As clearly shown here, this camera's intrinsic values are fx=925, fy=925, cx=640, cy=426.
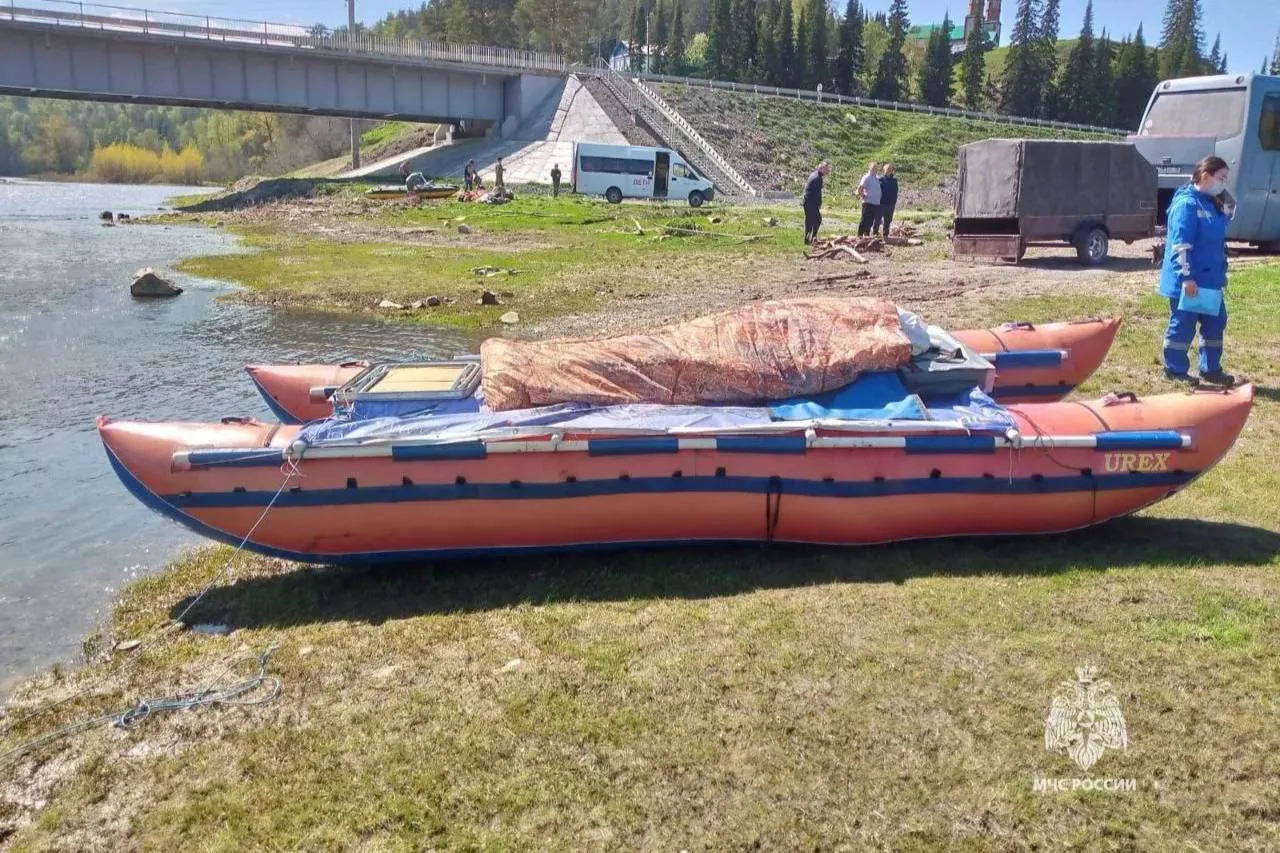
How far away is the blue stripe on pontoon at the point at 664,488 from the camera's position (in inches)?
239

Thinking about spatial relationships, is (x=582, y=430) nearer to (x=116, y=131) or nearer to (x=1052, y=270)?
(x=1052, y=270)

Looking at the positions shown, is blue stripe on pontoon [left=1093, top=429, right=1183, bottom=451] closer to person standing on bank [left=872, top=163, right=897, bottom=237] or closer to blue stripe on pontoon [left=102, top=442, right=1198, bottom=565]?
blue stripe on pontoon [left=102, top=442, right=1198, bottom=565]

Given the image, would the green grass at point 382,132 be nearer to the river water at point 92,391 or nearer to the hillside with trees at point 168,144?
the hillside with trees at point 168,144

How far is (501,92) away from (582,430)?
54733 mm

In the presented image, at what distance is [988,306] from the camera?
44.6 feet

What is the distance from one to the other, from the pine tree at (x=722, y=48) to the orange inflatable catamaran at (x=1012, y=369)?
76.3 metres

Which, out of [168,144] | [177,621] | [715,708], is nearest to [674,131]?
[177,621]

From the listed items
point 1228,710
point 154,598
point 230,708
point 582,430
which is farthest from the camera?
point 154,598

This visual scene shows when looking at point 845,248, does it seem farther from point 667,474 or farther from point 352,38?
point 352,38

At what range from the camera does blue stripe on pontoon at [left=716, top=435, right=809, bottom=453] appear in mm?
6137

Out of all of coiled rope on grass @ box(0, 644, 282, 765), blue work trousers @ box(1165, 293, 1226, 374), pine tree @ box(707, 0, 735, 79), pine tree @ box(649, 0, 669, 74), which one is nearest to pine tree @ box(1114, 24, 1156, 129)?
pine tree @ box(707, 0, 735, 79)

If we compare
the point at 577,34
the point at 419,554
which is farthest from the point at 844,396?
the point at 577,34

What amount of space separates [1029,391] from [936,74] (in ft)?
263

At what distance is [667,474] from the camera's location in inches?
243
